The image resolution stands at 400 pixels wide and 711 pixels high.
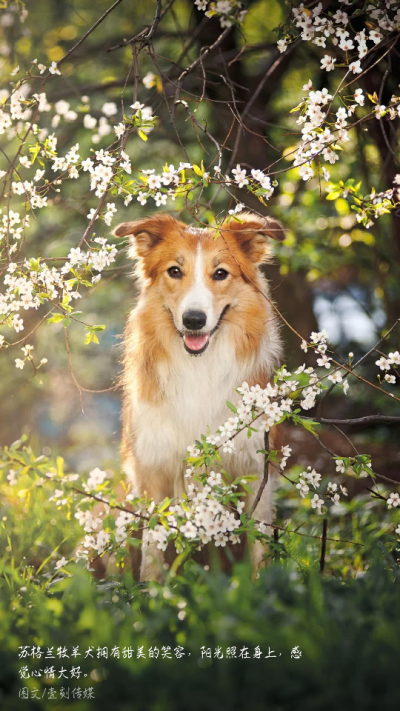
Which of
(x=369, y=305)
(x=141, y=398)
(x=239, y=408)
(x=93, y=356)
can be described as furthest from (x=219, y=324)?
(x=93, y=356)

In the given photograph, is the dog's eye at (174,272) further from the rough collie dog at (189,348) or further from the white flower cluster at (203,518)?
the white flower cluster at (203,518)

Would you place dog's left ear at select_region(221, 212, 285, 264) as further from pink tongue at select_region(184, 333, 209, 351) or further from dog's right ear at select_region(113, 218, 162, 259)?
pink tongue at select_region(184, 333, 209, 351)

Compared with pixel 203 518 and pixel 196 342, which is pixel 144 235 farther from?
pixel 203 518

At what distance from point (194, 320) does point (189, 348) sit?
0.62 feet

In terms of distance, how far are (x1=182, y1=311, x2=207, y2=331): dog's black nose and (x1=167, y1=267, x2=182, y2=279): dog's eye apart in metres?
0.36

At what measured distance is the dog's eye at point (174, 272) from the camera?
10.9ft

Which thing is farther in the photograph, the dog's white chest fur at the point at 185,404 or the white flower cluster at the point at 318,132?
the dog's white chest fur at the point at 185,404

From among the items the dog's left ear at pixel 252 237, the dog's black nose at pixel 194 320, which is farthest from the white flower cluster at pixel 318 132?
the dog's black nose at pixel 194 320

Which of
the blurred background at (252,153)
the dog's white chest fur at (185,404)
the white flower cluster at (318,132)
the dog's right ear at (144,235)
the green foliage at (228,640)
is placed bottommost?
the green foliage at (228,640)

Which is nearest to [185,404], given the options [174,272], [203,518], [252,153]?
[174,272]

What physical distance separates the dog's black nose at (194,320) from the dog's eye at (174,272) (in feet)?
1.17

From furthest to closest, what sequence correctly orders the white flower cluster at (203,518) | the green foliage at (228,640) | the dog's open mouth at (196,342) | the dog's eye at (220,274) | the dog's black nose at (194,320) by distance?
the dog's eye at (220,274) → the dog's open mouth at (196,342) → the dog's black nose at (194,320) → the white flower cluster at (203,518) → the green foliage at (228,640)

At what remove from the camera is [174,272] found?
3.36 metres

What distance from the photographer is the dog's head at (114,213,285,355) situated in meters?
3.14
